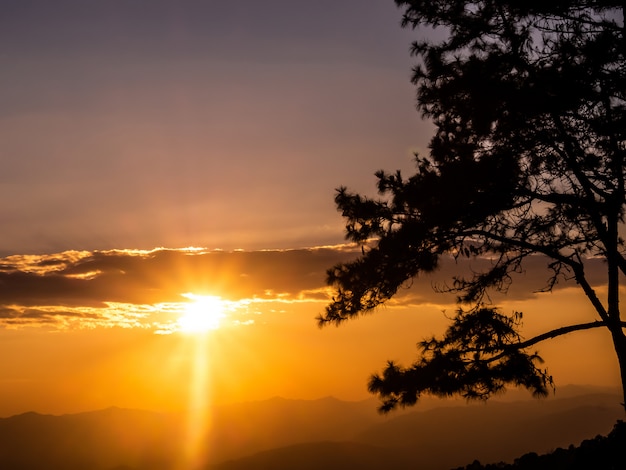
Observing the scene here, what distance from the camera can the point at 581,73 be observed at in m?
10.4

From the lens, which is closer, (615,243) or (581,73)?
(581,73)

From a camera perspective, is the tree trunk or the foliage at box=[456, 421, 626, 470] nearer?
the foliage at box=[456, 421, 626, 470]

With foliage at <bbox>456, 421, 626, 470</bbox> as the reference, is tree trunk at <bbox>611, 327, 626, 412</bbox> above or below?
above

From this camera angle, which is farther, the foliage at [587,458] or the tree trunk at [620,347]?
the tree trunk at [620,347]

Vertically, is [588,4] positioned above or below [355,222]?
above

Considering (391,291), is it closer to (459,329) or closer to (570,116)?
(459,329)

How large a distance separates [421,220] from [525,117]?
2.61 metres

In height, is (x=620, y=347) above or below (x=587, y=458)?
above

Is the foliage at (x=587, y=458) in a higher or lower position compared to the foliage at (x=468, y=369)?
lower

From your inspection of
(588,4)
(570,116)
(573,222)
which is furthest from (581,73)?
(573,222)

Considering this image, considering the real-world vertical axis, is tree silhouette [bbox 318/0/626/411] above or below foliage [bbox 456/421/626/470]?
above

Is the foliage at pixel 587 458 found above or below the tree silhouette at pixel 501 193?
below

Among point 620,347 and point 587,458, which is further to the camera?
point 620,347

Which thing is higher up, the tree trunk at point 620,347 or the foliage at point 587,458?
the tree trunk at point 620,347
